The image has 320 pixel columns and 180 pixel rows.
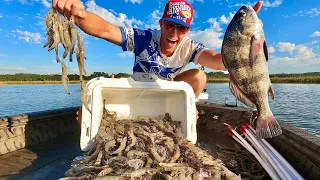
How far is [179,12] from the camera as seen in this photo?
3676mm

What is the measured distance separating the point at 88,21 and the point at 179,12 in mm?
1409

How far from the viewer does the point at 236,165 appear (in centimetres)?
340

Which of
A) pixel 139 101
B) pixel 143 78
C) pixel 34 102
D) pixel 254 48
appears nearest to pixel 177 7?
pixel 143 78

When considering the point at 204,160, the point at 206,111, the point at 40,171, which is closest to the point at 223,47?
the point at 204,160

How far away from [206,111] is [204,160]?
3.47 metres

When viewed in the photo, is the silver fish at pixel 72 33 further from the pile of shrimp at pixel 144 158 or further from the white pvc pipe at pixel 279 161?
the white pvc pipe at pixel 279 161

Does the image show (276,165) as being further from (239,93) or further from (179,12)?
(179,12)

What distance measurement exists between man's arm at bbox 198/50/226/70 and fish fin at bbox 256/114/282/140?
131cm

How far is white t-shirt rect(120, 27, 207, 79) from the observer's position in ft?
13.6

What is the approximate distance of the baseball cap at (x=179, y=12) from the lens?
3615 millimetres

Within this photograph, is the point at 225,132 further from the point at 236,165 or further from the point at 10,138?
the point at 10,138

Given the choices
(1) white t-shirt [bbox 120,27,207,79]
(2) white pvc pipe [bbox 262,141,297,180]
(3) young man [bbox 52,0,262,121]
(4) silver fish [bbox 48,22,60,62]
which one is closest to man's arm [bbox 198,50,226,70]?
(3) young man [bbox 52,0,262,121]

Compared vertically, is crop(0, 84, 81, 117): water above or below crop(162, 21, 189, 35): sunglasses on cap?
below

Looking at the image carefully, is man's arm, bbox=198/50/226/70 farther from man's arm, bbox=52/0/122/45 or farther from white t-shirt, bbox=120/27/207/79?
man's arm, bbox=52/0/122/45
